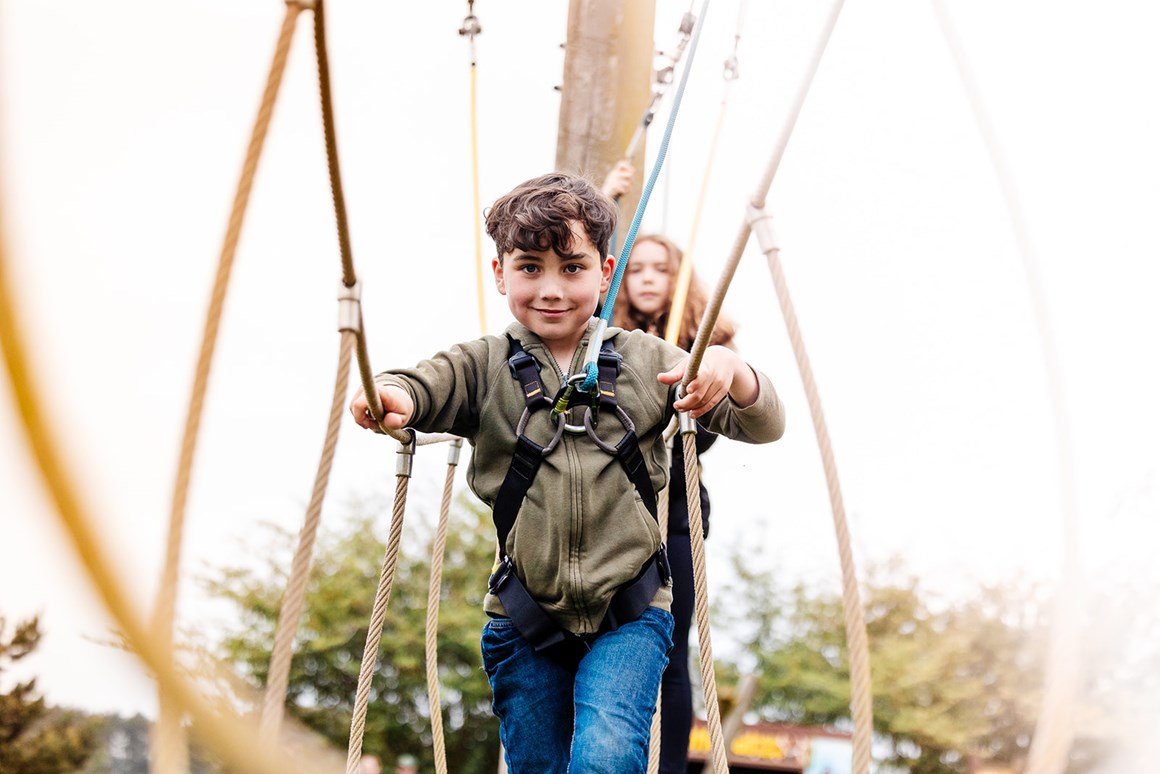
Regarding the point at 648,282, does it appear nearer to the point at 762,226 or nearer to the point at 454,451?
the point at 454,451

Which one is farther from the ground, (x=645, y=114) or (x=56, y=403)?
(x=645, y=114)

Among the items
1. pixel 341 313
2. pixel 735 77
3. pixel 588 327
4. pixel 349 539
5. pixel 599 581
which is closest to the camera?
pixel 341 313

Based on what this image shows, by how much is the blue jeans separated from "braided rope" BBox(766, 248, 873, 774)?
1.39ft

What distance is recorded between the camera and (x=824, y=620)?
1202cm

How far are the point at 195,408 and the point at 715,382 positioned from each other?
777 mm

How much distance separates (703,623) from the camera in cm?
207

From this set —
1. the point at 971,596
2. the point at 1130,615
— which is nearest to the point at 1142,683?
the point at 1130,615

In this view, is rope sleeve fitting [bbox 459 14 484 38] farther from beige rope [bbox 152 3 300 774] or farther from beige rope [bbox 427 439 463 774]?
beige rope [bbox 152 3 300 774]

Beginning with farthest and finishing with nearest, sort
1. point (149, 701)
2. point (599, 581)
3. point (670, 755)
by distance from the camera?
point (670, 755) → point (599, 581) → point (149, 701)

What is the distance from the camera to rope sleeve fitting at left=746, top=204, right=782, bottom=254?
167cm

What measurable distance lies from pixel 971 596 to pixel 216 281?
37.8ft

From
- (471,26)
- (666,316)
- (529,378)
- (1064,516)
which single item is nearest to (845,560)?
(1064,516)

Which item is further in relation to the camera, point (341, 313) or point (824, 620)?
point (824, 620)

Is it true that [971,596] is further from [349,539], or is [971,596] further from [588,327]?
[588,327]
